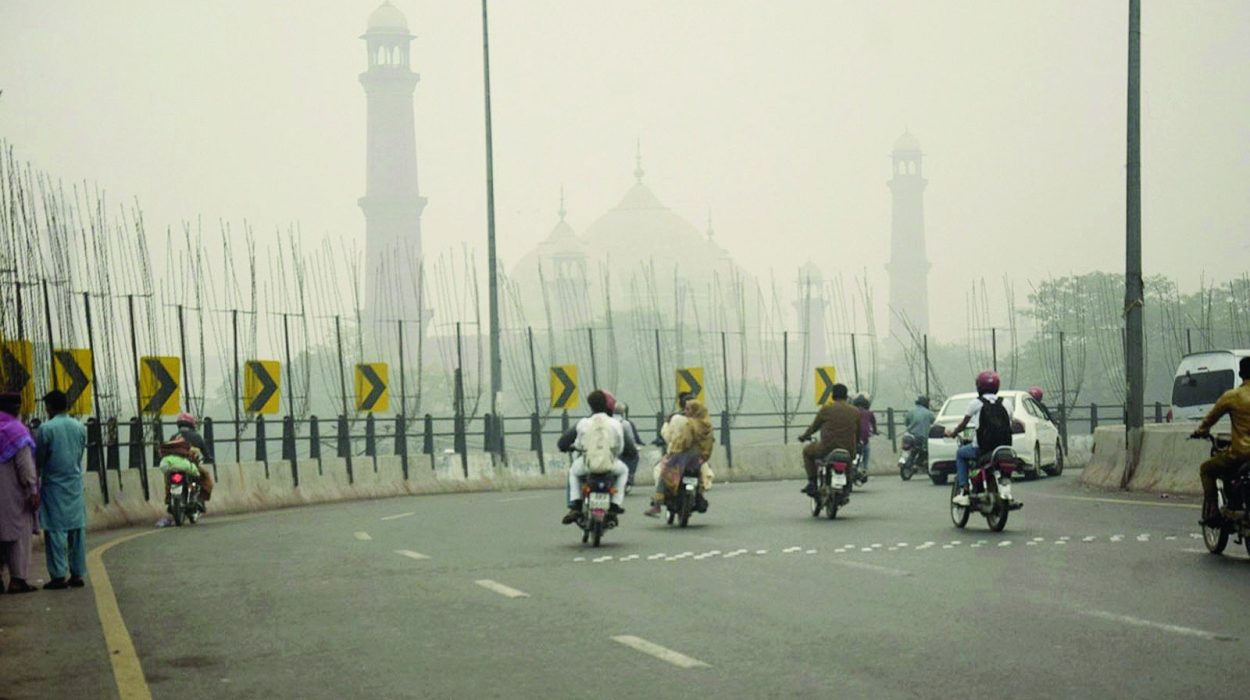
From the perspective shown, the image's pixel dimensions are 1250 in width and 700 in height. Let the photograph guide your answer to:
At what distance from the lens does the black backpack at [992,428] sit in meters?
19.5

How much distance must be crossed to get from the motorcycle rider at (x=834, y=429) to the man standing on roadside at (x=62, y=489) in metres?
9.31

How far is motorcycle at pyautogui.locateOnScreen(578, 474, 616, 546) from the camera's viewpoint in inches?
744

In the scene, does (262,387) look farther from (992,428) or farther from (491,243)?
(992,428)

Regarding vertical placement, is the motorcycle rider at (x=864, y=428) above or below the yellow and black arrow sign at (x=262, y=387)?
below

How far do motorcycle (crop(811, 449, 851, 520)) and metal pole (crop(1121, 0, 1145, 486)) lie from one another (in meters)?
6.08

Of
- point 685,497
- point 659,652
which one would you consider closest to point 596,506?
point 685,497

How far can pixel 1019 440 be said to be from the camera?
3359 centimetres

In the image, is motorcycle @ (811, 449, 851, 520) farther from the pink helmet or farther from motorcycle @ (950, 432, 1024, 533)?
the pink helmet

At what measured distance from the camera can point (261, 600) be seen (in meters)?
13.9

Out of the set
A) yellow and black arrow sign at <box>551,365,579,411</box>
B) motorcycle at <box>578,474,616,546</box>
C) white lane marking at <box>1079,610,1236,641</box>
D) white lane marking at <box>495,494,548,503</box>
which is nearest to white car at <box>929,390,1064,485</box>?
white lane marking at <box>495,494,548,503</box>

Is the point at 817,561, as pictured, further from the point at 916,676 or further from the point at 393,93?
the point at 393,93

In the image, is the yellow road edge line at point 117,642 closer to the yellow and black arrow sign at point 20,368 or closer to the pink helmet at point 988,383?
the yellow and black arrow sign at point 20,368

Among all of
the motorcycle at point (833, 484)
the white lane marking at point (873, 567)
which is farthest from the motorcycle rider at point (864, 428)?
the white lane marking at point (873, 567)

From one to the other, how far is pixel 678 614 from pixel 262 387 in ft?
Result: 75.6
